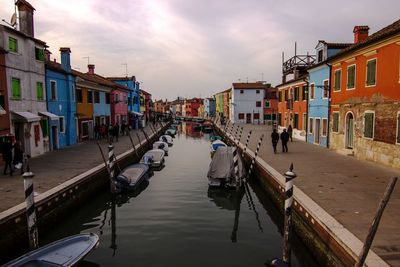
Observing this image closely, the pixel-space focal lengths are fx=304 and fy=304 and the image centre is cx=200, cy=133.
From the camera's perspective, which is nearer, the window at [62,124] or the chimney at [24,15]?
the chimney at [24,15]

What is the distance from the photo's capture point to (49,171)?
50.9 feet

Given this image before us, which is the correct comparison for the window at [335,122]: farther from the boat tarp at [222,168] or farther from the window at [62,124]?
the window at [62,124]

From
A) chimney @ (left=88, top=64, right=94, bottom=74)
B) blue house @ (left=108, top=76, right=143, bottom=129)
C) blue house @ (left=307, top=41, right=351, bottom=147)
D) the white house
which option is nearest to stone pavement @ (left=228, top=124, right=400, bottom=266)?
blue house @ (left=307, top=41, right=351, bottom=147)

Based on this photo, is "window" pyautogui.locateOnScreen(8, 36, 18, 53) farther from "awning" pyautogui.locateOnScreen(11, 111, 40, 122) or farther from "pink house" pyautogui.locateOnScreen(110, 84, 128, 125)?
"pink house" pyautogui.locateOnScreen(110, 84, 128, 125)

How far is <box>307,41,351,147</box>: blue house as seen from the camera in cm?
2447

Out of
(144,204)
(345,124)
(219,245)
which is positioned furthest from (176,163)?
(219,245)

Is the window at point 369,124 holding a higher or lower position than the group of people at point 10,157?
higher

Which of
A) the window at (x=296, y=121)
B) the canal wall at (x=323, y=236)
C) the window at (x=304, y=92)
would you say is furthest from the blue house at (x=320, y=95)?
the canal wall at (x=323, y=236)

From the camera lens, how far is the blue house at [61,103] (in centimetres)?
2358

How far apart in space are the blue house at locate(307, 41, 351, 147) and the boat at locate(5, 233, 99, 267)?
2084cm

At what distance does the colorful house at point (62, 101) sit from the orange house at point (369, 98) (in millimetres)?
20825

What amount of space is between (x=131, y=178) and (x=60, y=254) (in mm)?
8619

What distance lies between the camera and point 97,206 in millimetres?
14250

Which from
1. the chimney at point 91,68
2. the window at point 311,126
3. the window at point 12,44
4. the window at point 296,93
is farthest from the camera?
the chimney at point 91,68
